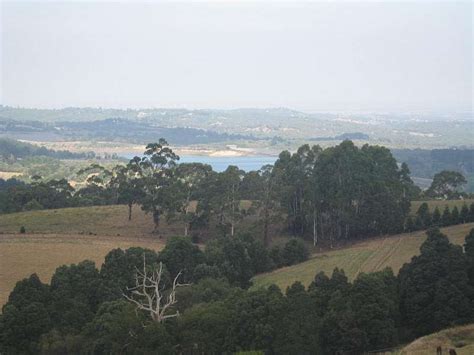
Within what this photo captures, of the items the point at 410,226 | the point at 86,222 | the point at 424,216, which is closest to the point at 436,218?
the point at 424,216

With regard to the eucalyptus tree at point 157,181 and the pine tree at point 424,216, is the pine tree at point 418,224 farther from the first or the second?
the eucalyptus tree at point 157,181

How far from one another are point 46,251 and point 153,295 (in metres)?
14.6

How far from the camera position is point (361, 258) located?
37.0 metres

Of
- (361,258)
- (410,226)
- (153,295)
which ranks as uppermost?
(410,226)

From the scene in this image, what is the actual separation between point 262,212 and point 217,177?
4594mm

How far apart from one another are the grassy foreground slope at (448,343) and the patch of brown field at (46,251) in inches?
801

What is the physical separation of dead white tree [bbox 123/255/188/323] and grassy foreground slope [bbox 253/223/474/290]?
713 cm

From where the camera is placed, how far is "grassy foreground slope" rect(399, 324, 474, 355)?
55.5 feet

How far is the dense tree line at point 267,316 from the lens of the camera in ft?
67.8

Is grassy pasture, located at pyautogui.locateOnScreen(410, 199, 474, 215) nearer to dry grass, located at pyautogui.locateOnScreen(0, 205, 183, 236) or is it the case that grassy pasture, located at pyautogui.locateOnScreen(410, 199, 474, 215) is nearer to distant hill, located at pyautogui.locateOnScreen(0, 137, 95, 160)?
dry grass, located at pyautogui.locateOnScreen(0, 205, 183, 236)

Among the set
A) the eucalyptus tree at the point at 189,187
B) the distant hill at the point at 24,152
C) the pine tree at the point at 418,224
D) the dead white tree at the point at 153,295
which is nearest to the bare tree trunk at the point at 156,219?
the eucalyptus tree at the point at 189,187

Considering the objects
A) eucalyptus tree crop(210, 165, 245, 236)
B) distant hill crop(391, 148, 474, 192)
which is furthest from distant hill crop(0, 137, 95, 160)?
eucalyptus tree crop(210, 165, 245, 236)

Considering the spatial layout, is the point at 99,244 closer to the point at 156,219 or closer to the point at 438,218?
the point at 156,219

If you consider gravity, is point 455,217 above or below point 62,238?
above
